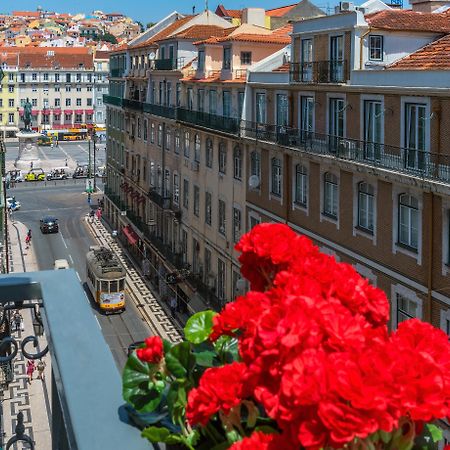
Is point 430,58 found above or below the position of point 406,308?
above

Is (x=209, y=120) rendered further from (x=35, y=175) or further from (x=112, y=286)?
(x=35, y=175)

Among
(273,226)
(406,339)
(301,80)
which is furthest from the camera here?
(301,80)

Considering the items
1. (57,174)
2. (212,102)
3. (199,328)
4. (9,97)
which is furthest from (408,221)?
(9,97)

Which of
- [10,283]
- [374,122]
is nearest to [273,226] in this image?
[10,283]

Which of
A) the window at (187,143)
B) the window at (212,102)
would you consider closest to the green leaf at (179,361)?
the window at (212,102)

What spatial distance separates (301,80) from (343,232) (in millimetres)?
6201

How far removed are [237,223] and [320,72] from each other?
30.9ft

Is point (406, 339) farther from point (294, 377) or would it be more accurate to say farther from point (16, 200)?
point (16, 200)

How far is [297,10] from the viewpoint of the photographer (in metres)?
39.8

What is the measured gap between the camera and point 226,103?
33000mm

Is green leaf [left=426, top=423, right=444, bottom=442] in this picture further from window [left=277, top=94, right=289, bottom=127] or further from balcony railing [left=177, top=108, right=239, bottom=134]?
balcony railing [left=177, top=108, right=239, bottom=134]

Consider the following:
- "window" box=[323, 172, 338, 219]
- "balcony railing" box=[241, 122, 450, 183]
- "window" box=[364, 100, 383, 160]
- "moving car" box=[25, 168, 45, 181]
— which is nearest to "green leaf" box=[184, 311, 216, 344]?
"balcony railing" box=[241, 122, 450, 183]

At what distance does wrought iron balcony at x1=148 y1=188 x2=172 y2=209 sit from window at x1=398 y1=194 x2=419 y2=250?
79.2ft

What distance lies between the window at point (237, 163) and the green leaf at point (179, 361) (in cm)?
2769
